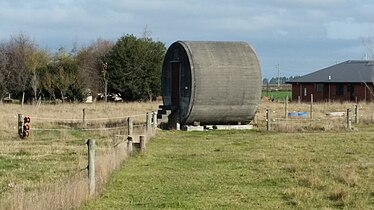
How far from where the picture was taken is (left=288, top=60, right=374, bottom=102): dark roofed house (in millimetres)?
58938

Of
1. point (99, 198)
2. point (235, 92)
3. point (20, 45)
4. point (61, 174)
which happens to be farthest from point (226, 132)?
point (20, 45)

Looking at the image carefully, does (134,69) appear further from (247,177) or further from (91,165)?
(91,165)

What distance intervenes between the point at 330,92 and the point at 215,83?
3373cm

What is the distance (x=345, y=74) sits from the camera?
202ft

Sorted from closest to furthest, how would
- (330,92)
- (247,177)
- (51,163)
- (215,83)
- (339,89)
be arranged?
(247,177) < (51,163) < (215,83) < (339,89) < (330,92)

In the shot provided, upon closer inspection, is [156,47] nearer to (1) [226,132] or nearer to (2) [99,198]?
(1) [226,132]

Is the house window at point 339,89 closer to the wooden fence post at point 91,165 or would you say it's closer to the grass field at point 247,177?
the grass field at point 247,177

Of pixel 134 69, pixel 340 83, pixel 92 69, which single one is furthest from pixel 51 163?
pixel 92 69

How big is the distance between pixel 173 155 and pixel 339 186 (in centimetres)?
708

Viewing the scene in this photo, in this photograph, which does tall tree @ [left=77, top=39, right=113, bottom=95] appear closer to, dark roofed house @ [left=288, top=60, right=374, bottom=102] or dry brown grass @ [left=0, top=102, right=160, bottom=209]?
dark roofed house @ [left=288, top=60, right=374, bottom=102]

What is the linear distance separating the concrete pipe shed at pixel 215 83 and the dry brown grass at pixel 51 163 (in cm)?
340

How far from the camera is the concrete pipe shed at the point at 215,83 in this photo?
30266 millimetres

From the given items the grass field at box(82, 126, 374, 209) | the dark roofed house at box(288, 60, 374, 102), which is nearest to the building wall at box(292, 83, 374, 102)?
the dark roofed house at box(288, 60, 374, 102)

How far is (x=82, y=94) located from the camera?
61406 millimetres
